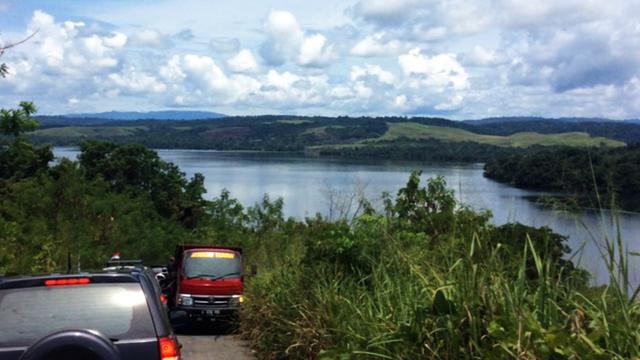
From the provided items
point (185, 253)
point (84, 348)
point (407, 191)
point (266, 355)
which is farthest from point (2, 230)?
point (407, 191)

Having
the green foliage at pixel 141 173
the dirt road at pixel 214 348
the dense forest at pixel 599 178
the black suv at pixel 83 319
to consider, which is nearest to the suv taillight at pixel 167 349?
the black suv at pixel 83 319

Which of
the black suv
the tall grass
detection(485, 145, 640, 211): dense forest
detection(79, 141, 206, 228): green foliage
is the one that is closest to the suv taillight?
the black suv

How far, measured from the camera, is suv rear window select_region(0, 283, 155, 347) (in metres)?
4.95

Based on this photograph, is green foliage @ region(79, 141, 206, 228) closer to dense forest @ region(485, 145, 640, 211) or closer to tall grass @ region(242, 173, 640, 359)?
tall grass @ region(242, 173, 640, 359)

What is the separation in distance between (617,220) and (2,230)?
13.6 m

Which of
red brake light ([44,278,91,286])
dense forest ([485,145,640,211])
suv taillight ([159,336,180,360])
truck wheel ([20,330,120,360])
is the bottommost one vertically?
suv taillight ([159,336,180,360])

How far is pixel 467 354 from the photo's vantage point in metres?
4.79

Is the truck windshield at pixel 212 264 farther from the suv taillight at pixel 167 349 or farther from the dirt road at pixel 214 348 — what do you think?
the suv taillight at pixel 167 349

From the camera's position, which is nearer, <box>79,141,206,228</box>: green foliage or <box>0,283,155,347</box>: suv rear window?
<box>0,283,155,347</box>: suv rear window

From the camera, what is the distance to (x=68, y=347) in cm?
467

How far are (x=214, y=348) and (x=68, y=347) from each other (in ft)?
25.0

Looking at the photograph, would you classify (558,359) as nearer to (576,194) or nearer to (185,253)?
(576,194)

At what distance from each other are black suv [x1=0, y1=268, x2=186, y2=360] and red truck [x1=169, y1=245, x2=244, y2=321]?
390 inches

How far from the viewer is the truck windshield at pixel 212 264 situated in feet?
54.2
